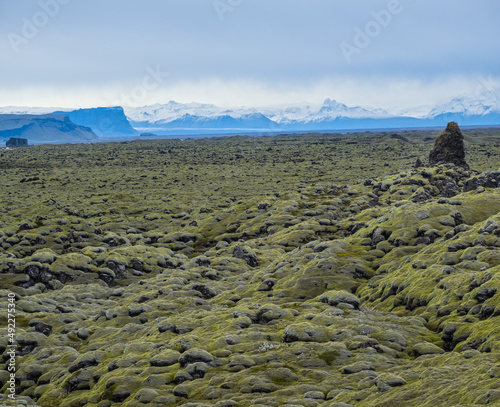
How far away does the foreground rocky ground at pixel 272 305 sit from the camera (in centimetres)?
1880

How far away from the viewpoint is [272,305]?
90.5 feet

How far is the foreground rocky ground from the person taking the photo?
1880cm

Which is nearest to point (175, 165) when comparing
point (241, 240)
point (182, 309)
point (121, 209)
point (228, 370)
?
point (121, 209)

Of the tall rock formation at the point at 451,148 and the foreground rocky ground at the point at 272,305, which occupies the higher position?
the tall rock formation at the point at 451,148

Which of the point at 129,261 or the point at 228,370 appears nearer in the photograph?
the point at 228,370

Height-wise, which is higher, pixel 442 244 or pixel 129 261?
pixel 442 244

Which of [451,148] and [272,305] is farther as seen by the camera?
[451,148]

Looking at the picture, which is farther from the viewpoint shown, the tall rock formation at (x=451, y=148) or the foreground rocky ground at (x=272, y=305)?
the tall rock formation at (x=451, y=148)

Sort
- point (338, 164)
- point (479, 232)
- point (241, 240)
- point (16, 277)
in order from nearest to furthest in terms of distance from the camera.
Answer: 1. point (479, 232)
2. point (16, 277)
3. point (241, 240)
4. point (338, 164)

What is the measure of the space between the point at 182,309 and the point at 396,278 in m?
13.9

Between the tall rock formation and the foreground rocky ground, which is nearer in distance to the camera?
the foreground rocky ground

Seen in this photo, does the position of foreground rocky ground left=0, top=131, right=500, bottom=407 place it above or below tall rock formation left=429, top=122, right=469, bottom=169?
below

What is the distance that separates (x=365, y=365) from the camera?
63.6ft

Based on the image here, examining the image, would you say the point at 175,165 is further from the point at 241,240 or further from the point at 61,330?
the point at 61,330
